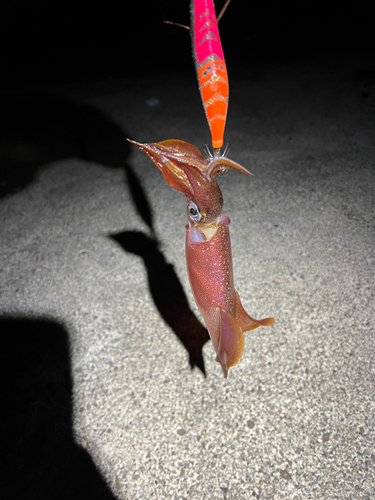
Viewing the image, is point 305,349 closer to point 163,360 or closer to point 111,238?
point 163,360

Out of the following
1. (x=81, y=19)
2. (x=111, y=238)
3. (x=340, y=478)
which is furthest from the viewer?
(x=81, y=19)

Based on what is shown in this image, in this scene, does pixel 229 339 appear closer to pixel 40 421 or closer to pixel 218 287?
pixel 218 287

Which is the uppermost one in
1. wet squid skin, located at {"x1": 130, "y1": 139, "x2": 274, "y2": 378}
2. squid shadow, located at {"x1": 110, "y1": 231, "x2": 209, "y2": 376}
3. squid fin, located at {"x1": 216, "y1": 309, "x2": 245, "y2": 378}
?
wet squid skin, located at {"x1": 130, "y1": 139, "x2": 274, "y2": 378}

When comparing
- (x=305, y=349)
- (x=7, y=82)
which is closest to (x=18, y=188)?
(x=305, y=349)

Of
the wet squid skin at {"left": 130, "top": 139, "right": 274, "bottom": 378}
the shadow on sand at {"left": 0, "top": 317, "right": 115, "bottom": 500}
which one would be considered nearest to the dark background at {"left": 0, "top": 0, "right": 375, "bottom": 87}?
the shadow on sand at {"left": 0, "top": 317, "right": 115, "bottom": 500}

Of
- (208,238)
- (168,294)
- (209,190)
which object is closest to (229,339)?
(208,238)

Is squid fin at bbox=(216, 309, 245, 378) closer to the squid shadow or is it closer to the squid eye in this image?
the squid eye
